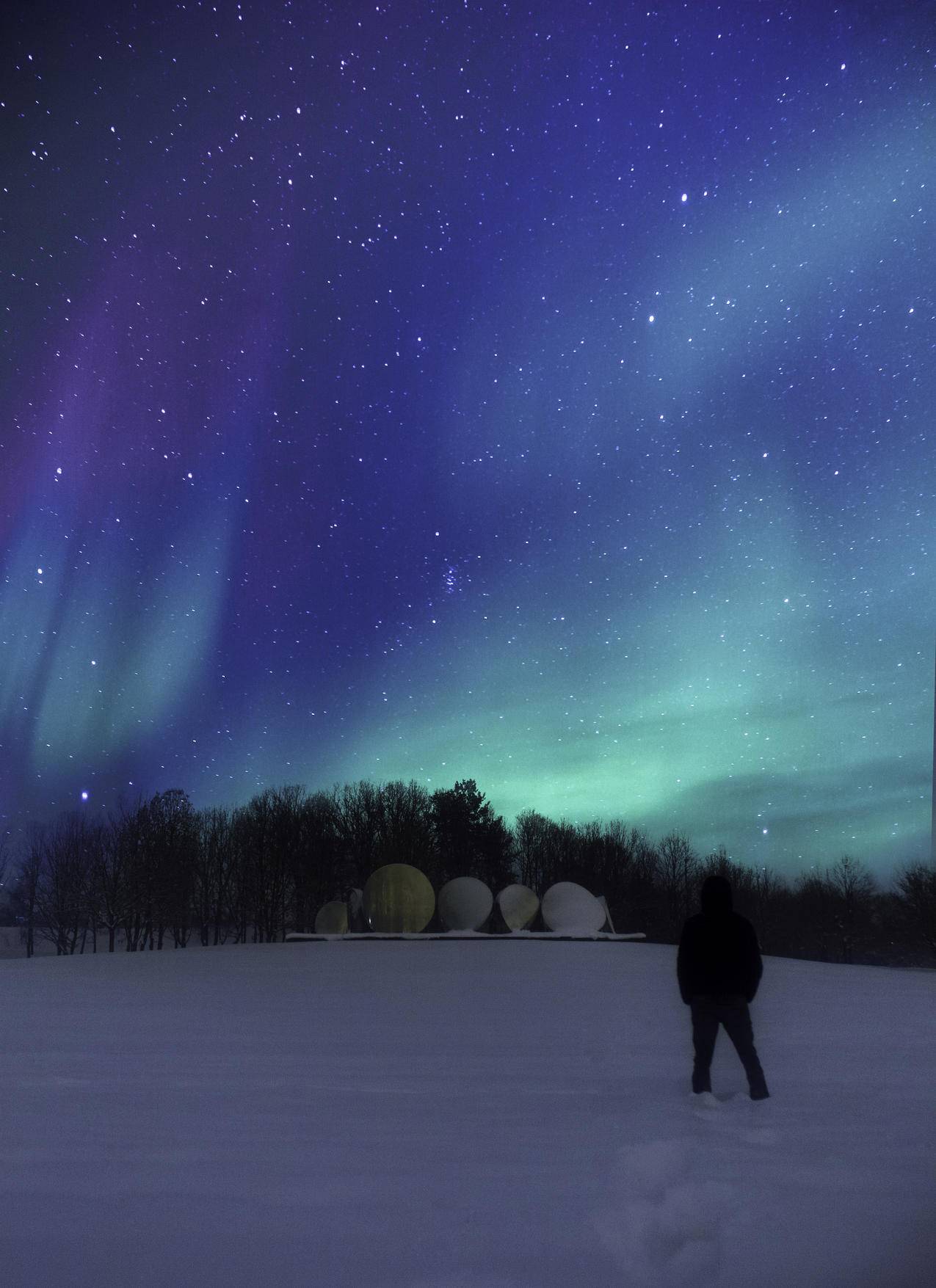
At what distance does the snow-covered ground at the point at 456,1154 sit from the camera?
4.06m

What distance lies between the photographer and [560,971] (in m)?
20.7

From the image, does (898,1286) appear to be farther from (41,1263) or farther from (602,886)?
(602,886)

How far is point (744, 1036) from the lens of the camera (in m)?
6.98

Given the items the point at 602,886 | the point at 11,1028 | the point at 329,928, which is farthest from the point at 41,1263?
the point at 602,886

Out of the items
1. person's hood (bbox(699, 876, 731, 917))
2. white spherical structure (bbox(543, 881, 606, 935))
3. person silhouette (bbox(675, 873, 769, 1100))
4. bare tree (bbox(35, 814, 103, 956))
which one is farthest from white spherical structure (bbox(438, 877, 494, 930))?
person's hood (bbox(699, 876, 731, 917))

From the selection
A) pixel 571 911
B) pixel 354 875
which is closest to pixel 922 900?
pixel 571 911

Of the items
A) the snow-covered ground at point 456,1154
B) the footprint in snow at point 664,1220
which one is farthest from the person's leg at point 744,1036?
the footprint in snow at point 664,1220

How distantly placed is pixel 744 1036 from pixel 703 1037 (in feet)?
1.00

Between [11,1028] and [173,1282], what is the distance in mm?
8885

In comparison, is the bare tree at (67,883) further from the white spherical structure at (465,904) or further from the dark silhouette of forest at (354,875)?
the white spherical structure at (465,904)

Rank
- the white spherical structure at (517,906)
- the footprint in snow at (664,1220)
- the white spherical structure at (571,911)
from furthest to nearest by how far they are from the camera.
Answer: the white spherical structure at (517,906) < the white spherical structure at (571,911) < the footprint in snow at (664,1220)

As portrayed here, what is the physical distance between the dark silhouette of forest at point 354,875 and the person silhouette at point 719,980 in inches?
1606

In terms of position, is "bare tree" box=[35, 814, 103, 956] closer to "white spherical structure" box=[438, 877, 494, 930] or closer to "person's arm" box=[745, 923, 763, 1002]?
"white spherical structure" box=[438, 877, 494, 930]

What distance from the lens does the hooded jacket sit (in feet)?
22.8
